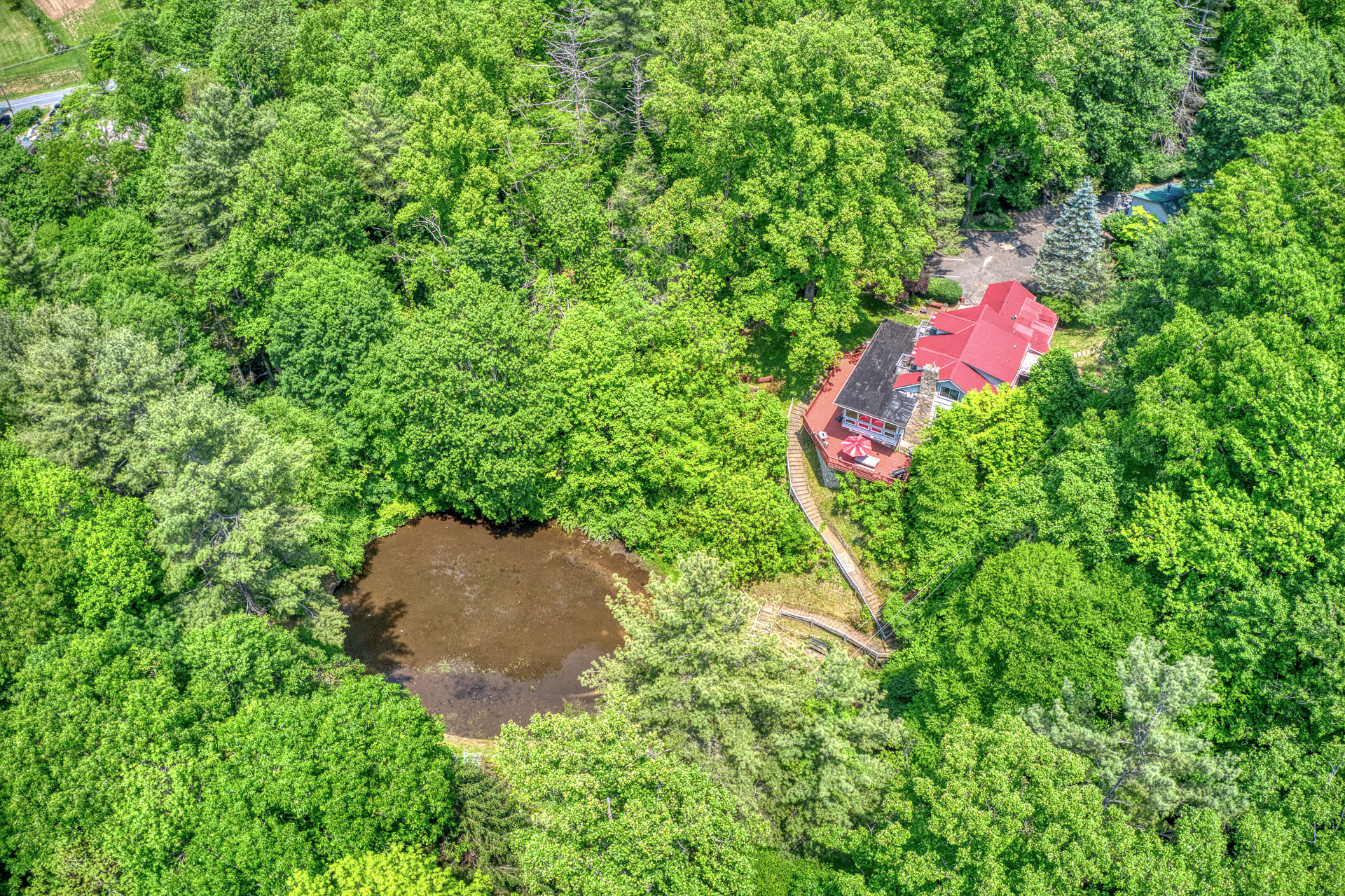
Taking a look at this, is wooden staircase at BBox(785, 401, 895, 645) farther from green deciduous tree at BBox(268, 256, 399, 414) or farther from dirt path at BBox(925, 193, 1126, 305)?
green deciduous tree at BBox(268, 256, 399, 414)

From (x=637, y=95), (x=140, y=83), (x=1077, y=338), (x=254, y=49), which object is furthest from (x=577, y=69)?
(x=1077, y=338)

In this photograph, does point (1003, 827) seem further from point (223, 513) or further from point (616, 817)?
point (223, 513)

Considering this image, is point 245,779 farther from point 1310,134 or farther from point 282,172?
point 1310,134

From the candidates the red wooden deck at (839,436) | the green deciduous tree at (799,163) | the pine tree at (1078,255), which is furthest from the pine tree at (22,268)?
the pine tree at (1078,255)

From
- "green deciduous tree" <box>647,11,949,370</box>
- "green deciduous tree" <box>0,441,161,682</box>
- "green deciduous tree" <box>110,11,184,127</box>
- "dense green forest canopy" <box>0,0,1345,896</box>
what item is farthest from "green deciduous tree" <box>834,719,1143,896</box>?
"green deciduous tree" <box>110,11,184,127</box>

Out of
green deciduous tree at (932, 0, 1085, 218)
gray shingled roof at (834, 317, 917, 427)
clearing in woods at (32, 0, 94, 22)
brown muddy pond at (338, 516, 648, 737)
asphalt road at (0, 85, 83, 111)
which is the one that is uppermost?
clearing in woods at (32, 0, 94, 22)
